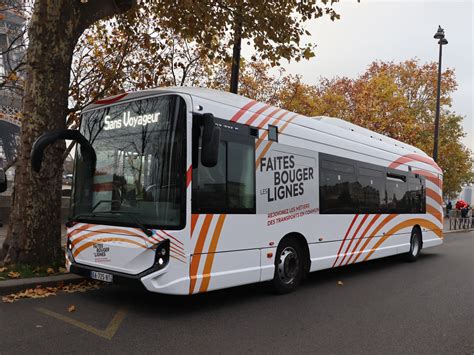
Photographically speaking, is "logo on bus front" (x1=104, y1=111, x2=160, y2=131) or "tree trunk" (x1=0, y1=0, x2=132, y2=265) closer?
"logo on bus front" (x1=104, y1=111, x2=160, y2=131)

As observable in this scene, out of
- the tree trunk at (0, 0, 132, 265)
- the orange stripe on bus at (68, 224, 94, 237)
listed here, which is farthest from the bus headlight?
Result: the tree trunk at (0, 0, 132, 265)

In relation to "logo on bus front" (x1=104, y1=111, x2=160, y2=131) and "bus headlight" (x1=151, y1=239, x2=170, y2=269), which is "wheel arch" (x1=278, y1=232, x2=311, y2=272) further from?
"logo on bus front" (x1=104, y1=111, x2=160, y2=131)

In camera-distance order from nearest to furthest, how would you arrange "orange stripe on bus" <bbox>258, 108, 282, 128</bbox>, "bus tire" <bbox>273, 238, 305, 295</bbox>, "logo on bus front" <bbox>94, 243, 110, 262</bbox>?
"logo on bus front" <bbox>94, 243, 110, 262</bbox>
"orange stripe on bus" <bbox>258, 108, 282, 128</bbox>
"bus tire" <bbox>273, 238, 305, 295</bbox>

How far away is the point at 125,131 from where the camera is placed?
6129mm

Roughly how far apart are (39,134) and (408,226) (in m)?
9.04

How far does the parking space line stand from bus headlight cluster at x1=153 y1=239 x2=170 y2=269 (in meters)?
0.82

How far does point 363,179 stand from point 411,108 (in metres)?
32.9

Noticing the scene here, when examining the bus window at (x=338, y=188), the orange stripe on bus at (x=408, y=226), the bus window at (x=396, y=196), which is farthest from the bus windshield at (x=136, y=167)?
the bus window at (x=396, y=196)

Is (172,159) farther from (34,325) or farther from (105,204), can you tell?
(34,325)

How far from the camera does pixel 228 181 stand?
6191mm

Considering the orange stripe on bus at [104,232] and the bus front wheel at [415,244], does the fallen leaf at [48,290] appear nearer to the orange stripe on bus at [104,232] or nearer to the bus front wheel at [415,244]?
the orange stripe on bus at [104,232]

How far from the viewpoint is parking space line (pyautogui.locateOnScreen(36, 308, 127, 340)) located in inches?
192

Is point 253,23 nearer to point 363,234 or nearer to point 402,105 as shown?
point 363,234

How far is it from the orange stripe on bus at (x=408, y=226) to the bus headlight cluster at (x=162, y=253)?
5.54 metres
